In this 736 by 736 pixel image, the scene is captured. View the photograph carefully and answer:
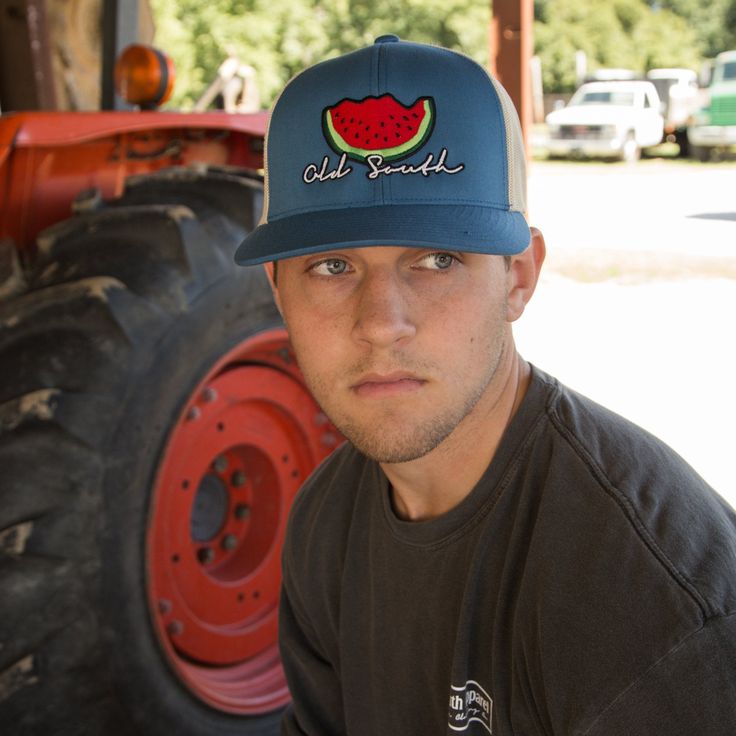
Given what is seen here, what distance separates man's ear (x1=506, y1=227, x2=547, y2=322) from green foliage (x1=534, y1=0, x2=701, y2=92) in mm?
36230

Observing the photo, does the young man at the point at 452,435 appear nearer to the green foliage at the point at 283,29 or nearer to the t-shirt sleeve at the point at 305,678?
the t-shirt sleeve at the point at 305,678

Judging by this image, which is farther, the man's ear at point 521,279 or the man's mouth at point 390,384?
the man's ear at point 521,279

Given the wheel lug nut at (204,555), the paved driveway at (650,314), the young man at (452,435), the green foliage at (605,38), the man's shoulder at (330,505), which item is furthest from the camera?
the green foliage at (605,38)

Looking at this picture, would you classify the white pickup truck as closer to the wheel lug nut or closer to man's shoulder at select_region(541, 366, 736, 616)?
the wheel lug nut

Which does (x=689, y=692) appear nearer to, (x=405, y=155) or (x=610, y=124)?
(x=405, y=155)

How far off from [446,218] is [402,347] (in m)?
0.17

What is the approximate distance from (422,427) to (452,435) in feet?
0.21

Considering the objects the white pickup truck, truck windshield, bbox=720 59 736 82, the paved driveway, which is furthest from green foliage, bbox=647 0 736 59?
the paved driveway

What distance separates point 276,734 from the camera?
2.48 m

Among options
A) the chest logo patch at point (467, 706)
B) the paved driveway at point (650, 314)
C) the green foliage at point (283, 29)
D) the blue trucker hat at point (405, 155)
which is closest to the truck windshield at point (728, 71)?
the green foliage at point (283, 29)

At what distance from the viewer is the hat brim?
4.50 feet

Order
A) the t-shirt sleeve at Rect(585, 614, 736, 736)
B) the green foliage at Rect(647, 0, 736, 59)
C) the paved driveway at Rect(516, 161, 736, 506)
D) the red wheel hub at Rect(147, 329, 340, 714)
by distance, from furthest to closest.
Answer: the green foliage at Rect(647, 0, 736, 59) → the paved driveway at Rect(516, 161, 736, 506) → the red wheel hub at Rect(147, 329, 340, 714) → the t-shirt sleeve at Rect(585, 614, 736, 736)

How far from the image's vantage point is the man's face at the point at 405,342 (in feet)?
4.56

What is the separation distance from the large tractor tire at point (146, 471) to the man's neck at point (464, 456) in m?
0.70
